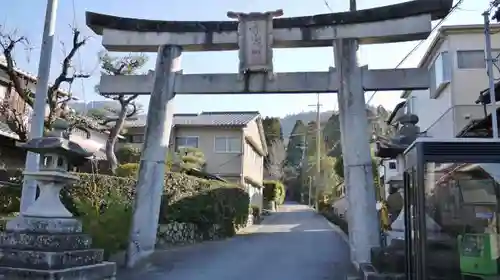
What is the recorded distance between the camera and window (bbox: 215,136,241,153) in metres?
32.4

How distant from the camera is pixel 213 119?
3447 cm

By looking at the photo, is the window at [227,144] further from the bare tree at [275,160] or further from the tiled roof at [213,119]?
the bare tree at [275,160]

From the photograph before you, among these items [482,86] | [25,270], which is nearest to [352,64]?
[25,270]

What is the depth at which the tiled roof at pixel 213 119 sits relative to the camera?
32.4 metres

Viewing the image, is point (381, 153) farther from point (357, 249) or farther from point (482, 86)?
point (482, 86)

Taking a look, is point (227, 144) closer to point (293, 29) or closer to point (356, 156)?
point (293, 29)

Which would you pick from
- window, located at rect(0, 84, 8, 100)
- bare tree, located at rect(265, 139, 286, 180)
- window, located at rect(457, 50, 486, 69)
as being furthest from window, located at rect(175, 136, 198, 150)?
bare tree, located at rect(265, 139, 286, 180)

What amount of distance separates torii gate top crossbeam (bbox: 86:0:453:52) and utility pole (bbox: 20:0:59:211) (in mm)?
936

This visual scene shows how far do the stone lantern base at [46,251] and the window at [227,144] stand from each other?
77.7 feet

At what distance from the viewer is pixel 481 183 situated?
5238 mm

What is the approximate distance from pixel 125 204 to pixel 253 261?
3.93 meters

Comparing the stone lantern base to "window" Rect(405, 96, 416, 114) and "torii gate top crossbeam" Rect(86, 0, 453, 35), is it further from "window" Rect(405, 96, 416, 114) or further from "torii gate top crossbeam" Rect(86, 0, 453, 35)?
"window" Rect(405, 96, 416, 114)

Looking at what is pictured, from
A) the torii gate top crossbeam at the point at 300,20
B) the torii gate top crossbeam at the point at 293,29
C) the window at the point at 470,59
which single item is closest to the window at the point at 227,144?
the window at the point at 470,59

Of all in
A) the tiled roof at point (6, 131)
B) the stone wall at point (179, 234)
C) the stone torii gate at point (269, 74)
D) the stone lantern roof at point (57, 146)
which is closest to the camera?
the stone lantern roof at point (57, 146)
